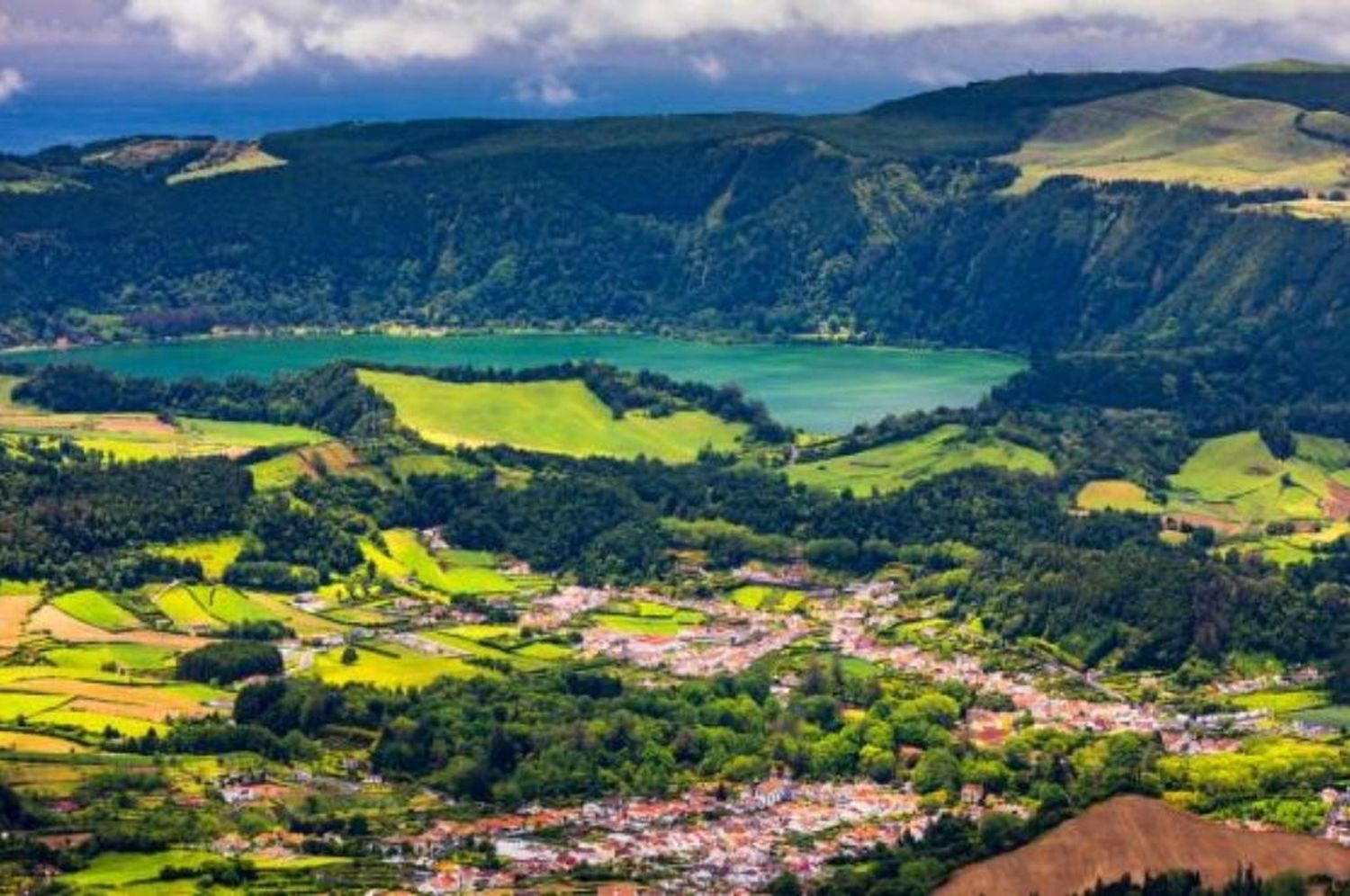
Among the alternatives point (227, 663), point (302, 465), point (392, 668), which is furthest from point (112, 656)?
point (302, 465)

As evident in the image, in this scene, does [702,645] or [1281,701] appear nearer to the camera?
[1281,701]

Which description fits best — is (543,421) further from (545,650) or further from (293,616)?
(545,650)

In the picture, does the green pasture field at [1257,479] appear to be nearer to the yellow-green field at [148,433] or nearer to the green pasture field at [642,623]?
the green pasture field at [642,623]

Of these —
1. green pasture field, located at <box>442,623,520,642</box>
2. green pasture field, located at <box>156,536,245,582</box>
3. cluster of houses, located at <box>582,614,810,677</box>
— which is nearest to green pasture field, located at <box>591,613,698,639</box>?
cluster of houses, located at <box>582,614,810,677</box>

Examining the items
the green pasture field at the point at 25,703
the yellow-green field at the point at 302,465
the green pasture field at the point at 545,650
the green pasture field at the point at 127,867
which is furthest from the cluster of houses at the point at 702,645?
the green pasture field at the point at 127,867

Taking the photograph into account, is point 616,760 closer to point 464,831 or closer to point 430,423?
point 464,831
